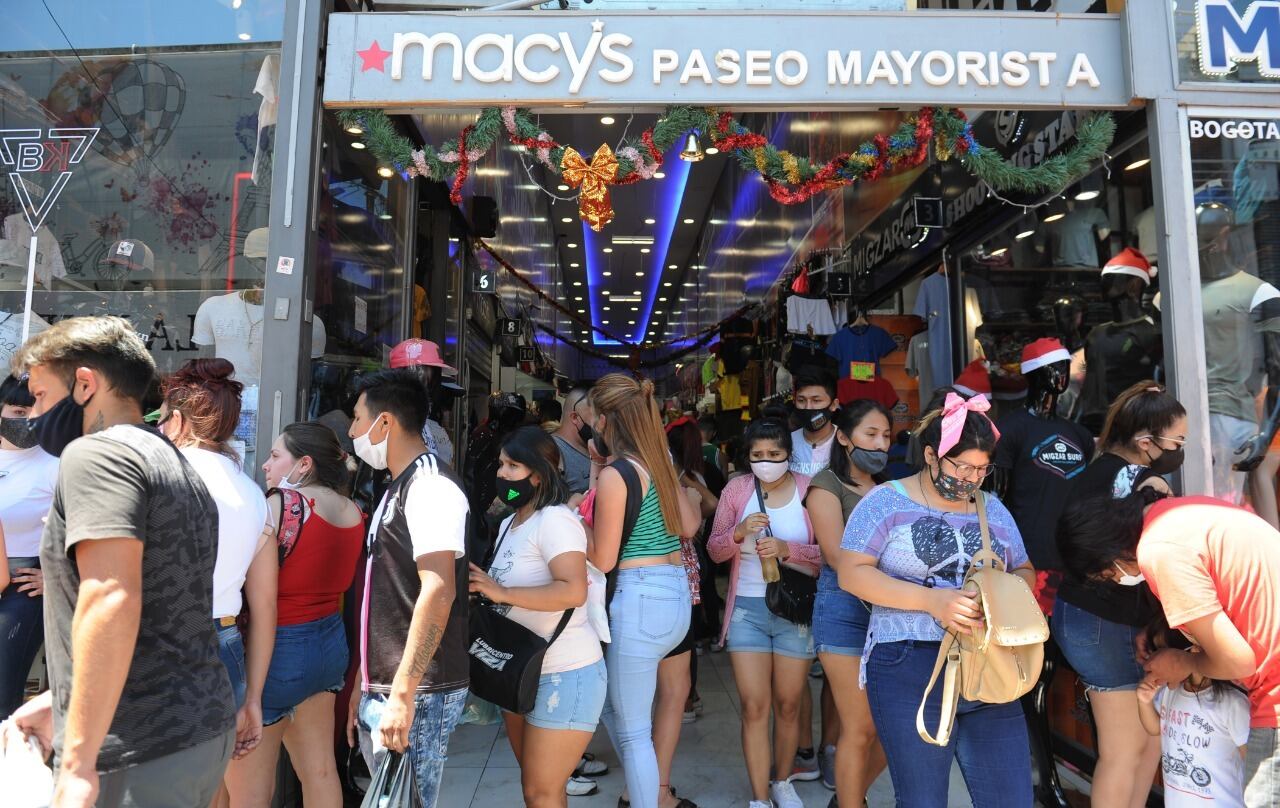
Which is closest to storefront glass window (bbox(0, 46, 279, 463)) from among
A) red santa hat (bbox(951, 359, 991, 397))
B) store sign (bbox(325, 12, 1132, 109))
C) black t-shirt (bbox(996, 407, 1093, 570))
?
store sign (bbox(325, 12, 1132, 109))

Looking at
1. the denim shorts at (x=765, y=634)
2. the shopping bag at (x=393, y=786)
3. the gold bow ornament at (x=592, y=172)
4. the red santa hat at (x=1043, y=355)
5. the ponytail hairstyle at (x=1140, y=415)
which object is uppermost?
the gold bow ornament at (x=592, y=172)

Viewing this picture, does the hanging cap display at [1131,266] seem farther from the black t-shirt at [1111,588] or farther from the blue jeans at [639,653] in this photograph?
the blue jeans at [639,653]

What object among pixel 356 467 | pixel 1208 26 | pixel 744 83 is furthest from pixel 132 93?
pixel 1208 26

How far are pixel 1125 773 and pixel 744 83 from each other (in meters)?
3.23

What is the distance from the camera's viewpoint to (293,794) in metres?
3.73

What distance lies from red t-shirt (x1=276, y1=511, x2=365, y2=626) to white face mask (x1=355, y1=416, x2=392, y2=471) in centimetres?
45

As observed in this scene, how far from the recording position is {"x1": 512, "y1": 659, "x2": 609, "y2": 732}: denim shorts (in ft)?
8.79

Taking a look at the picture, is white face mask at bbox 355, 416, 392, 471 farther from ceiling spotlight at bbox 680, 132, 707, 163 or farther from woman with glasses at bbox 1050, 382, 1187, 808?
woman with glasses at bbox 1050, 382, 1187, 808

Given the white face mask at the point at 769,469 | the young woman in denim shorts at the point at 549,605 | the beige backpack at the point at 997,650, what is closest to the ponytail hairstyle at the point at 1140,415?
the white face mask at the point at 769,469

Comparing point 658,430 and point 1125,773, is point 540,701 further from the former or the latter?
point 1125,773

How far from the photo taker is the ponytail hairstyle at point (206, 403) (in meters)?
2.56

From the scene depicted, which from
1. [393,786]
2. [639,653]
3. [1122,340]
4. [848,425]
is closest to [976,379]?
[1122,340]

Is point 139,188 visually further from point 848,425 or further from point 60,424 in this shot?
point 848,425

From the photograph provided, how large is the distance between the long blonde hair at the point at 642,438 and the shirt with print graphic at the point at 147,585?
5.27 ft
